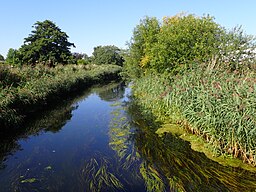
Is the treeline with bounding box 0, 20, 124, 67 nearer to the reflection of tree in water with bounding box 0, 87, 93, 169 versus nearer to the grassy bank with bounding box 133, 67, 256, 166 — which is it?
the reflection of tree in water with bounding box 0, 87, 93, 169

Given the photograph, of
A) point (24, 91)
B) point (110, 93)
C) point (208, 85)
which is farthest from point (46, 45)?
point (208, 85)

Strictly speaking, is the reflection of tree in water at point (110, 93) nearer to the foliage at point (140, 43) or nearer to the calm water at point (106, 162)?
the foliage at point (140, 43)

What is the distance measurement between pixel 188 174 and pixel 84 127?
5.32 meters

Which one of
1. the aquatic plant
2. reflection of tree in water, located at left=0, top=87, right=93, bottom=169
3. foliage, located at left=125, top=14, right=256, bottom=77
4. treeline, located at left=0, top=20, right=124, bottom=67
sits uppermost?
treeline, located at left=0, top=20, right=124, bottom=67

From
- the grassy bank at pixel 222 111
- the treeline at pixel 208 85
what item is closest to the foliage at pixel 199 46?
the treeline at pixel 208 85

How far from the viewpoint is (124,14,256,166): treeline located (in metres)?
5.28

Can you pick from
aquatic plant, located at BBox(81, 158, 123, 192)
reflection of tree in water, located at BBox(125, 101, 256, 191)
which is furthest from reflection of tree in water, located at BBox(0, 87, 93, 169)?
reflection of tree in water, located at BBox(125, 101, 256, 191)

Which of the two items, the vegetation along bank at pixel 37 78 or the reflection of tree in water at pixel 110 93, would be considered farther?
the reflection of tree in water at pixel 110 93

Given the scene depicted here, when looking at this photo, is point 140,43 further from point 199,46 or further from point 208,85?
point 208,85

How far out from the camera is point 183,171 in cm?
529

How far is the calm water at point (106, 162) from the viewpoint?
4734 millimetres

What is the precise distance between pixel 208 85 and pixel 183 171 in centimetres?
293

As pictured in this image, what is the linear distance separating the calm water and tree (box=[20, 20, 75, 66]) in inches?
1180

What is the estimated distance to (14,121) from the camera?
8102 millimetres
